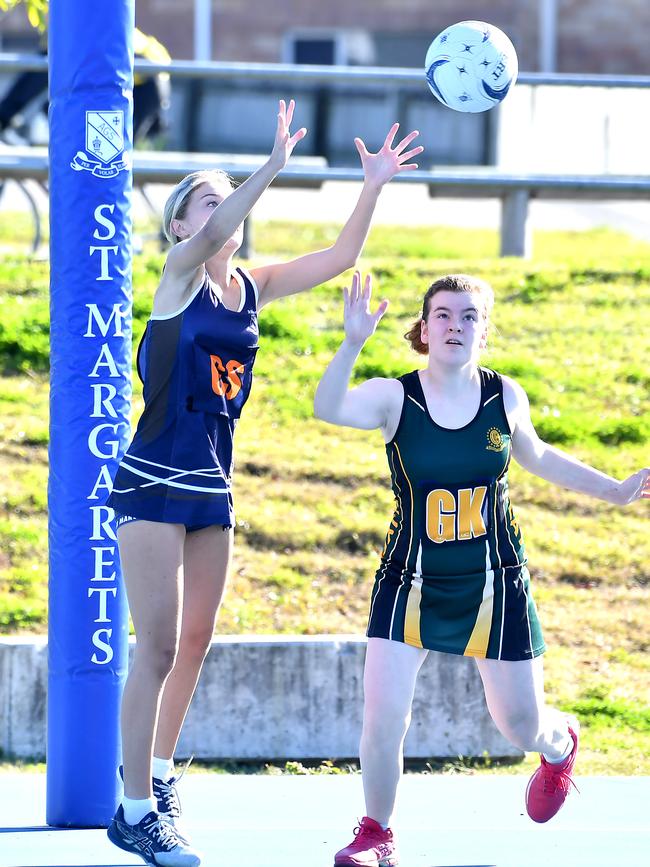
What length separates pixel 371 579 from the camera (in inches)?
314

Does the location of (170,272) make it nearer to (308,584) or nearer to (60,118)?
(60,118)

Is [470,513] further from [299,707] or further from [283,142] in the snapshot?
[299,707]

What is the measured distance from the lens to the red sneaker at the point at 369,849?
450cm

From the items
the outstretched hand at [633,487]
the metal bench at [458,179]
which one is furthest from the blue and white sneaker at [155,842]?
the metal bench at [458,179]

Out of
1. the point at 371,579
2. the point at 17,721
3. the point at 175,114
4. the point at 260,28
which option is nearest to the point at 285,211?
the point at 175,114

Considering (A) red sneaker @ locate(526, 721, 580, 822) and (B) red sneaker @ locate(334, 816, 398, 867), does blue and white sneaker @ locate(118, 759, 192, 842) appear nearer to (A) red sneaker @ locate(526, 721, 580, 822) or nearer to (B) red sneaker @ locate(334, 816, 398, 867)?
(B) red sneaker @ locate(334, 816, 398, 867)

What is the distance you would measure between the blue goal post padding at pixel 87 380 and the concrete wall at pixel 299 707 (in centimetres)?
145

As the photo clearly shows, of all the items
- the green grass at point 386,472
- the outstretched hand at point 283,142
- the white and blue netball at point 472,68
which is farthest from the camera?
the green grass at point 386,472

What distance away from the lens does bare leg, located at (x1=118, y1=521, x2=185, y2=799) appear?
438cm

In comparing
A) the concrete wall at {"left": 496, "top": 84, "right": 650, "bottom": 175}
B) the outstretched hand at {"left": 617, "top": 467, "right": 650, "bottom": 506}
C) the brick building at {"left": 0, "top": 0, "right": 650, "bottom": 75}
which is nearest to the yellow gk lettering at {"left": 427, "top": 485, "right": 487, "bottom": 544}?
the outstretched hand at {"left": 617, "top": 467, "right": 650, "bottom": 506}

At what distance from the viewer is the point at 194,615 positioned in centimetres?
459

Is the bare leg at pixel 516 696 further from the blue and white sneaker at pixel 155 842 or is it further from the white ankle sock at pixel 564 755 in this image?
the blue and white sneaker at pixel 155 842

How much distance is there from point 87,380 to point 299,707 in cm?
213

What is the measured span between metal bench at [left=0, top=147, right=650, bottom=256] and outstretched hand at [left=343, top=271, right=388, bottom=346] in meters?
5.87
